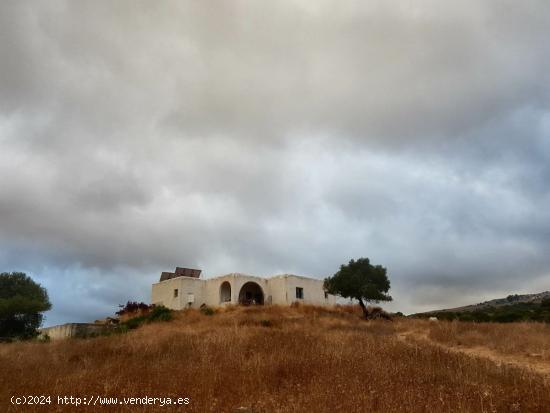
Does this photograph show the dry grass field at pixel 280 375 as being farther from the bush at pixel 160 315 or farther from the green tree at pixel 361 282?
the green tree at pixel 361 282

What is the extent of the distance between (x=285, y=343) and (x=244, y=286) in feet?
87.2

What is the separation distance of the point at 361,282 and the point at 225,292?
478 inches

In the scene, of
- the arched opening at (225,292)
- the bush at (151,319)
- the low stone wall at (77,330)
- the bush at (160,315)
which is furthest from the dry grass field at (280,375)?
the arched opening at (225,292)

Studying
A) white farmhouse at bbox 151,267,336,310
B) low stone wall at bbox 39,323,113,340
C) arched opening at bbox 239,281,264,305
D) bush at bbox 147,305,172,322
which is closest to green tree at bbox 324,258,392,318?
white farmhouse at bbox 151,267,336,310

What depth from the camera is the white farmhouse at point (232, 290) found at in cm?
3612

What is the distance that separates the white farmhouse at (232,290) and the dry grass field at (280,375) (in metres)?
21.3

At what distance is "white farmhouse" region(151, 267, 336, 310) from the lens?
36.1m

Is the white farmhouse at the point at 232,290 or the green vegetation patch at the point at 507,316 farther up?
the white farmhouse at the point at 232,290

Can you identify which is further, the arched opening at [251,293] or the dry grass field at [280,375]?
the arched opening at [251,293]

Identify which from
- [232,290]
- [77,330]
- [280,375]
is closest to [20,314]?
[77,330]

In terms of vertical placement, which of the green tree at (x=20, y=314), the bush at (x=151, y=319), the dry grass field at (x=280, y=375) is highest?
the green tree at (x=20, y=314)

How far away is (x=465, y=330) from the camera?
19.2m

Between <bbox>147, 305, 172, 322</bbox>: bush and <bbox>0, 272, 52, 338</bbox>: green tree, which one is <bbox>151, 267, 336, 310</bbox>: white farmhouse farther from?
<bbox>0, 272, 52, 338</bbox>: green tree

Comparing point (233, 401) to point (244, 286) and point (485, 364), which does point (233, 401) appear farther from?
point (244, 286)
